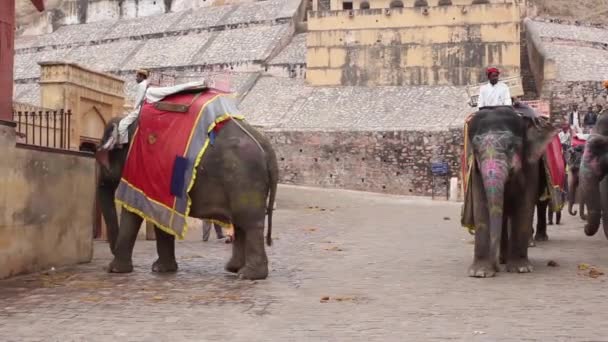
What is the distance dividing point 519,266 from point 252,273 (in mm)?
2956

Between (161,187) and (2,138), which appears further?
(161,187)

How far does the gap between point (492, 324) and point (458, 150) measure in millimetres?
Result: 25749

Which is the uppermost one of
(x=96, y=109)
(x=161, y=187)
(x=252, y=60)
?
(x=252, y=60)

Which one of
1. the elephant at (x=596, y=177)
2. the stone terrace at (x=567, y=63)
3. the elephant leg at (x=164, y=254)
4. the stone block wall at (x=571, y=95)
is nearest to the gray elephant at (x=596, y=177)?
the elephant at (x=596, y=177)

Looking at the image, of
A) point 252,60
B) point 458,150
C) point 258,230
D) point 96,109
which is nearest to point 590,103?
point 458,150

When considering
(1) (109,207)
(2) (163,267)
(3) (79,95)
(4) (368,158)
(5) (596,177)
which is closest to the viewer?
(2) (163,267)

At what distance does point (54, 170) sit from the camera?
10242 mm

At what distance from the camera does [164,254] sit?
1012 cm

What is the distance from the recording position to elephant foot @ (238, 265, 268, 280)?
9.41m

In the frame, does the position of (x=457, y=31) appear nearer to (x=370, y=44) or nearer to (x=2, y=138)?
(x=370, y=44)

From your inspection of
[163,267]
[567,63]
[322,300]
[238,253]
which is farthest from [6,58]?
[567,63]

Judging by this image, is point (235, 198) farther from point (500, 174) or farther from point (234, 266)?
point (500, 174)

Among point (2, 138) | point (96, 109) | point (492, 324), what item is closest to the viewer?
point (492, 324)

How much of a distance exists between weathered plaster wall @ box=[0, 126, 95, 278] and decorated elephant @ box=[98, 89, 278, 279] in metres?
0.77
